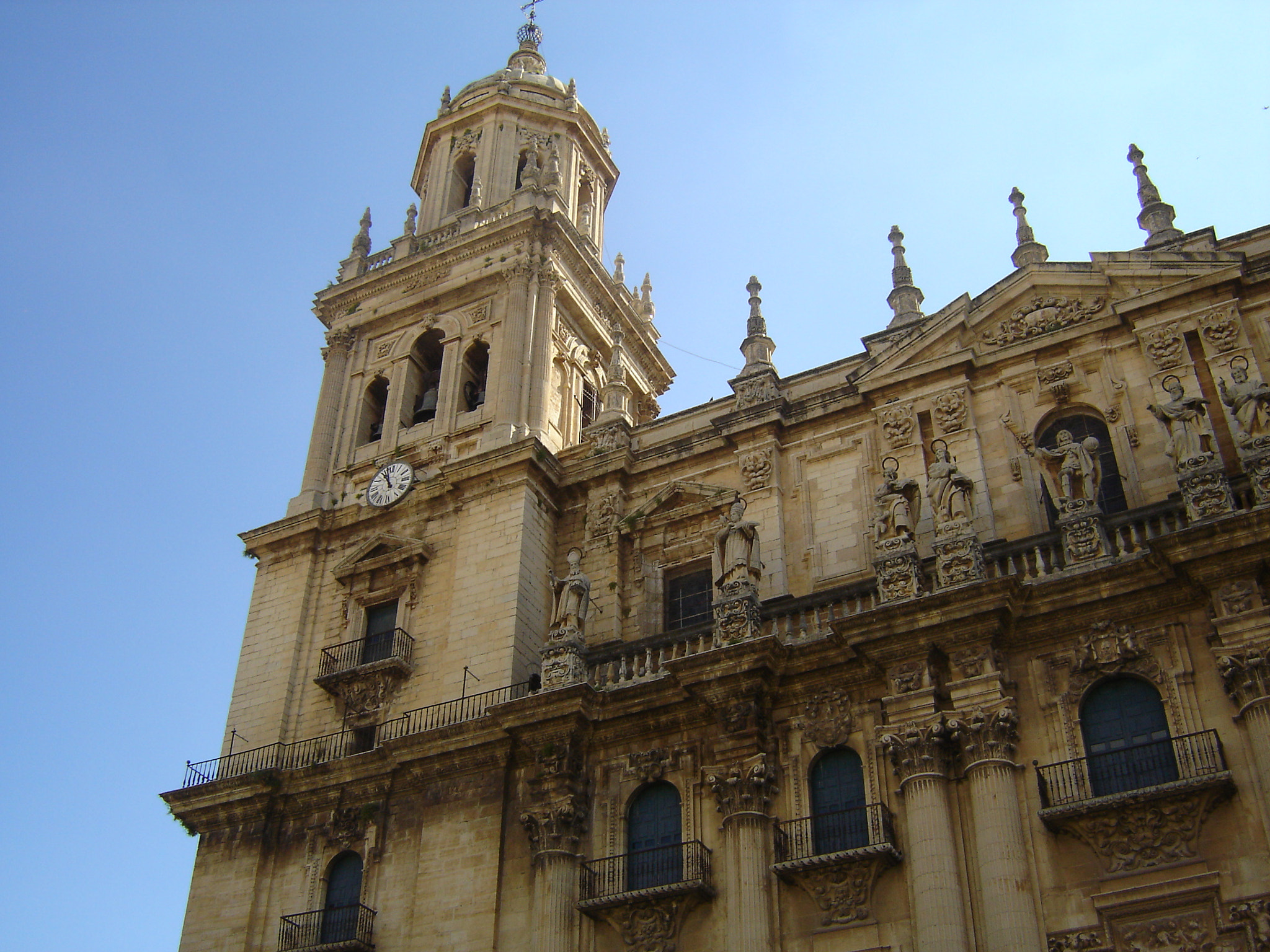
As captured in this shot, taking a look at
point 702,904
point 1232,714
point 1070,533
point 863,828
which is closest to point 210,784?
point 702,904

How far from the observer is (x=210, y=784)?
→ 24.9 m

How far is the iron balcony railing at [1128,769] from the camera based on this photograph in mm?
17688

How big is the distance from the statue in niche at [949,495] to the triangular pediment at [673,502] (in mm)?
4972

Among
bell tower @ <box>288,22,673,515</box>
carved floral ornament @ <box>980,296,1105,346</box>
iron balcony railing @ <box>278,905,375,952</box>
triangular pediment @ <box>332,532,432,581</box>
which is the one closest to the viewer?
iron balcony railing @ <box>278,905,375,952</box>

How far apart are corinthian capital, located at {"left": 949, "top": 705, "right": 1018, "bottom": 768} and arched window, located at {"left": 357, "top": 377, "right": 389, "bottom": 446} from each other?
16.0m

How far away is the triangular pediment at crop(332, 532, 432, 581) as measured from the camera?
2672 centimetres

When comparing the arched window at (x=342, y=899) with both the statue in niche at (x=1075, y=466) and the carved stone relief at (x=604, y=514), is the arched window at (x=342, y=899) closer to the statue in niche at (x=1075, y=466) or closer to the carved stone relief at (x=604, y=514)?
the carved stone relief at (x=604, y=514)

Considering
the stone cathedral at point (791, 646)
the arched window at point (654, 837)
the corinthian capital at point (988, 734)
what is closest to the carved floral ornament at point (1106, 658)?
the stone cathedral at point (791, 646)

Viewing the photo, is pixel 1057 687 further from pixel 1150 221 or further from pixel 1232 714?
pixel 1150 221

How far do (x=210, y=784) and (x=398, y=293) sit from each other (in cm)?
1274

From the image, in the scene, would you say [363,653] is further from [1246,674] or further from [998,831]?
[1246,674]

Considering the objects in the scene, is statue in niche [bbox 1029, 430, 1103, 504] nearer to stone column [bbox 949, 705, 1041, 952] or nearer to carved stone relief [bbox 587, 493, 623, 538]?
stone column [bbox 949, 705, 1041, 952]

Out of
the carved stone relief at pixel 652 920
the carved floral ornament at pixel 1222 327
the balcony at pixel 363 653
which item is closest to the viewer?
the carved stone relief at pixel 652 920

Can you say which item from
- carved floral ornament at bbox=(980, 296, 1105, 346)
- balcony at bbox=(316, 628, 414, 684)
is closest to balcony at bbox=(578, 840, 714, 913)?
balcony at bbox=(316, 628, 414, 684)
